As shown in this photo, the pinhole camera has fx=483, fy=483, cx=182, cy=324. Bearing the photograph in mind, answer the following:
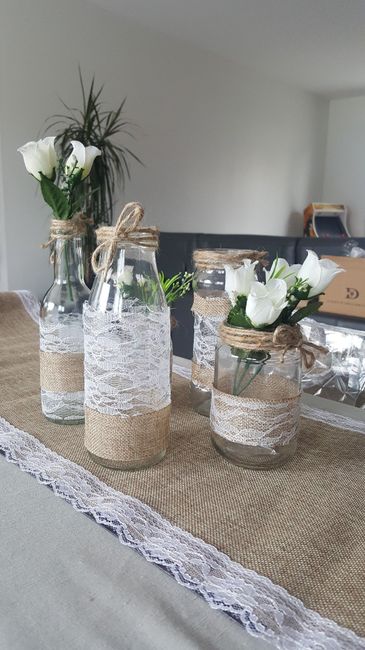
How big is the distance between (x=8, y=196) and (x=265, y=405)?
247 cm

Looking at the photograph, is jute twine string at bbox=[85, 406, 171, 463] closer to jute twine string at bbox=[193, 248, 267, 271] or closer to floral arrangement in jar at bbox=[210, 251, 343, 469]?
floral arrangement in jar at bbox=[210, 251, 343, 469]

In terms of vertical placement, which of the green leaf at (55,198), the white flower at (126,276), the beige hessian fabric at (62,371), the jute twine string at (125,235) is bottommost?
the beige hessian fabric at (62,371)

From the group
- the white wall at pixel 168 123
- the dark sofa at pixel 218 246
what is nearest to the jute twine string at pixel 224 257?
the dark sofa at pixel 218 246

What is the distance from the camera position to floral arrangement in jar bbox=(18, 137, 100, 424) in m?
0.56

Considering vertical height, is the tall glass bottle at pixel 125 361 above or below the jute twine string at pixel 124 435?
above

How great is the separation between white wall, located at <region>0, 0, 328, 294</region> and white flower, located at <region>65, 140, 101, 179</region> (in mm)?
2269

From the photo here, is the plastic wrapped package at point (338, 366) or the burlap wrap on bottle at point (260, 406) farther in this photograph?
the plastic wrapped package at point (338, 366)

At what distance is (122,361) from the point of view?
48cm

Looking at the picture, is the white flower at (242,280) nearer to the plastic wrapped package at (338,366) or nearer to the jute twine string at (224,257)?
the jute twine string at (224,257)

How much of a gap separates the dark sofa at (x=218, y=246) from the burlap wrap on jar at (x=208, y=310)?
789 mm

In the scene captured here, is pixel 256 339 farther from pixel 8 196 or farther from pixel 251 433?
pixel 8 196

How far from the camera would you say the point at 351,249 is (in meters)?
2.07

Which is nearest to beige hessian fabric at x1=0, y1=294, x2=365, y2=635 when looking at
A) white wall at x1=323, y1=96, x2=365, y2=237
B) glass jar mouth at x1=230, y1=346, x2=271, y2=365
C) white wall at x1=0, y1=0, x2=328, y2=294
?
glass jar mouth at x1=230, y1=346, x2=271, y2=365

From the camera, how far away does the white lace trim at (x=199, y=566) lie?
0.31m
